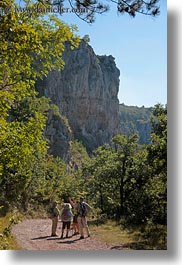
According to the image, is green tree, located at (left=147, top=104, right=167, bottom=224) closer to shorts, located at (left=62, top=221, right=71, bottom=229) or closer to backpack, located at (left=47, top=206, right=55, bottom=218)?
shorts, located at (left=62, top=221, right=71, bottom=229)

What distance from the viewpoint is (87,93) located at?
4020 millimetres

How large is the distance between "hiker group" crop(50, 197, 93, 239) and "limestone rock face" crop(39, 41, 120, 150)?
0.62 m

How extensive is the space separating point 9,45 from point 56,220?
5.46 feet

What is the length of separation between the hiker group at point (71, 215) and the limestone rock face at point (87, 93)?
62 centimetres

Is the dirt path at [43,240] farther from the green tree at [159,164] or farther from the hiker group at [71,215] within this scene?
the green tree at [159,164]

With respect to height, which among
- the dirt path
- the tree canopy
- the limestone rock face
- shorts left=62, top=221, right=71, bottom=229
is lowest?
the dirt path

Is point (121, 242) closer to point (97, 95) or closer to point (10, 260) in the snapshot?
point (10, 260)

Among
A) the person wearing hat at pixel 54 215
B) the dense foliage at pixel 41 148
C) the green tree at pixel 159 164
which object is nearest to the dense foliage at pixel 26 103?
the dense foliage at pixel 41 148

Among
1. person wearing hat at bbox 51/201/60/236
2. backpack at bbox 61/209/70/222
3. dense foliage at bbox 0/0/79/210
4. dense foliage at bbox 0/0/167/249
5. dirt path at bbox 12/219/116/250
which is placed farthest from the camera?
backpack at bbox 61/209/70/222

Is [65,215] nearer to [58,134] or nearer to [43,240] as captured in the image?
[43,240]

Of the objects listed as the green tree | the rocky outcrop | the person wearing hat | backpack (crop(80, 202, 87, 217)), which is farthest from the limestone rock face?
the person wearing hat

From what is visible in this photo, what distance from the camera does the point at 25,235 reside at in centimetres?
336

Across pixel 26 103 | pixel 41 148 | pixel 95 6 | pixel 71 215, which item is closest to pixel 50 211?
pixel 71 215

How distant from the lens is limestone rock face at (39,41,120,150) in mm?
3693
